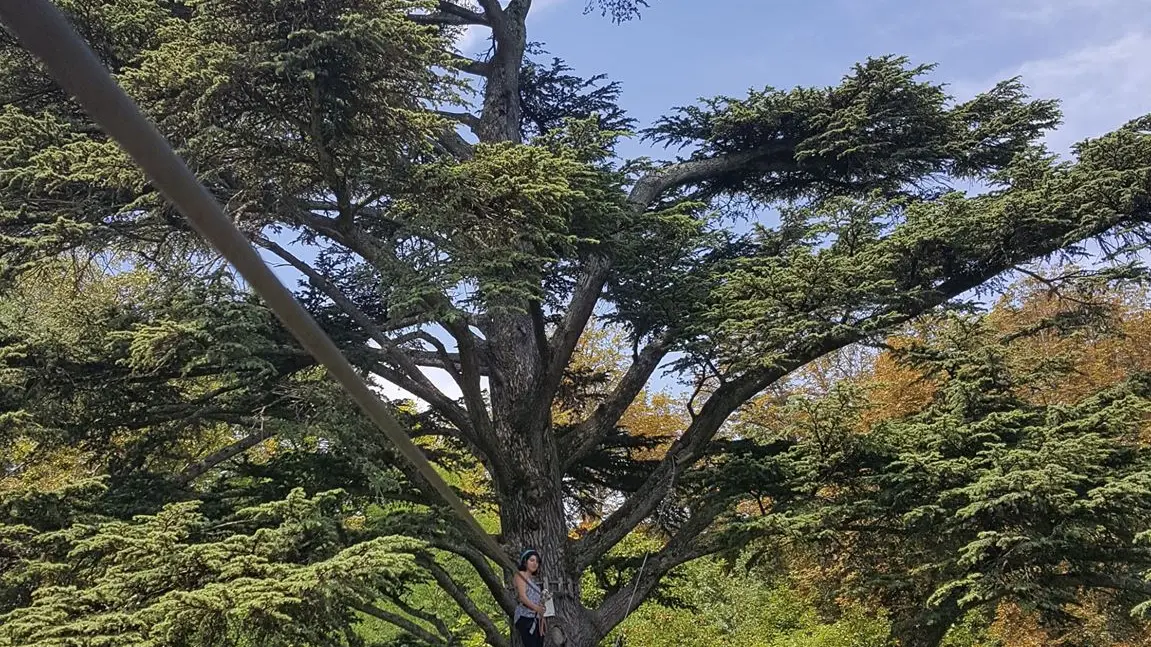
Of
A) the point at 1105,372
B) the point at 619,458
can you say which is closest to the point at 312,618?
the point at 619,458

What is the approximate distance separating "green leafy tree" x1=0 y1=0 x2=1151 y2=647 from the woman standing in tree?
1100mm

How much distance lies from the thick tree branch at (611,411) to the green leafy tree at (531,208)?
0.11 feet

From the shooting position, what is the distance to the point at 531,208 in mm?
6926

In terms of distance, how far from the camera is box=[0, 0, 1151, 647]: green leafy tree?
603 centimetres

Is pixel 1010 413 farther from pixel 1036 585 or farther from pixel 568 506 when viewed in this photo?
pixel 568 506

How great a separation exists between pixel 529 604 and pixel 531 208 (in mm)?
3134

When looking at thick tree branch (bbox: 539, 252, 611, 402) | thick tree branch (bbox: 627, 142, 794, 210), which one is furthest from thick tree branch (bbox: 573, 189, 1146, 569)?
thick tree branch (bbox: 627, 142, 794, 210)

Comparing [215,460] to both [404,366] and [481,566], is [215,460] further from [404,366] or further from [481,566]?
[481,566]

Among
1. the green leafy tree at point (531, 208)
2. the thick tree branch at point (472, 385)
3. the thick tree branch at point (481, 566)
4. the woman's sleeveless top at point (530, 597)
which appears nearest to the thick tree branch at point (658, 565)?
the green leafy tree at point (531, 208)

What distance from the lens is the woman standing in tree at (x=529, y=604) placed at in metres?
6.54

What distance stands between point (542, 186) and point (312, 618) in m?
3.51

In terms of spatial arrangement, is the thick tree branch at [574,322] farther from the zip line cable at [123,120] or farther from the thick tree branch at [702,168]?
the zip line cable at [123,120]

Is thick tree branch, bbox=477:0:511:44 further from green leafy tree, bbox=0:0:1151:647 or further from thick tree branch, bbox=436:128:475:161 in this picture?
thick tree branch, bbox=436:128:475:161

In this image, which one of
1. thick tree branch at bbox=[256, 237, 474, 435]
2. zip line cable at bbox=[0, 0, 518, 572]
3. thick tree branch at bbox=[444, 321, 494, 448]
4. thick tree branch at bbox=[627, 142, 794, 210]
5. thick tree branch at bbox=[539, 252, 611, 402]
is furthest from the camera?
thick tree branch at bbox=[627, 142, 794, 210]
